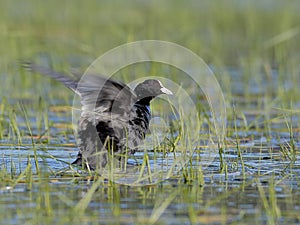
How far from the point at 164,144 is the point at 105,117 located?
0.56m

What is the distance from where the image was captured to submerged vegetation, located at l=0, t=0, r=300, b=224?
526 centimetres

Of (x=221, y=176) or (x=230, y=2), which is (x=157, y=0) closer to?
(x=230, y=2)

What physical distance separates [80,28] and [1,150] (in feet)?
31.2

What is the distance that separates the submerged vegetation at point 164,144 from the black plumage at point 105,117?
0.25 meters

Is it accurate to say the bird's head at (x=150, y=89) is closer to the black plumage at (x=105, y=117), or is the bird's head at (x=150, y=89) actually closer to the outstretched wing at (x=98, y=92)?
the black plumage at (x=105, y=117)

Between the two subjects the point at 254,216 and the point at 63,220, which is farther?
the point at 254,216

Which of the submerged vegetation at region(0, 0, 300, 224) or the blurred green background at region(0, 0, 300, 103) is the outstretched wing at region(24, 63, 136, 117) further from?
the blurred green background at region(0, 0, 300, 103)

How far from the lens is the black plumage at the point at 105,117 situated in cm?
665

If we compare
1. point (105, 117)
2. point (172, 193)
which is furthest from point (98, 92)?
point (172, 193)

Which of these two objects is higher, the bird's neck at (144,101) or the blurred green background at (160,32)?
the blurred green background at (160,32)

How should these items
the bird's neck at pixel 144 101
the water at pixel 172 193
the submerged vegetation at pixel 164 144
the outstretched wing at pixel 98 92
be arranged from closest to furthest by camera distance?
the water at pixel 172 193 < the submerged vegetation at pixel 164 144 < the outstretched wing at pixel 98 92 < the bird's neck at pixel 144 101

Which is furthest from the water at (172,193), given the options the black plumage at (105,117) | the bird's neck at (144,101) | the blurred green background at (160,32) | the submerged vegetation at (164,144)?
the blurred green background at (160,32)

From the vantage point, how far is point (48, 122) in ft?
29.2

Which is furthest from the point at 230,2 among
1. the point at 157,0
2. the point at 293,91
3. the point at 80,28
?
the point at 293,91
